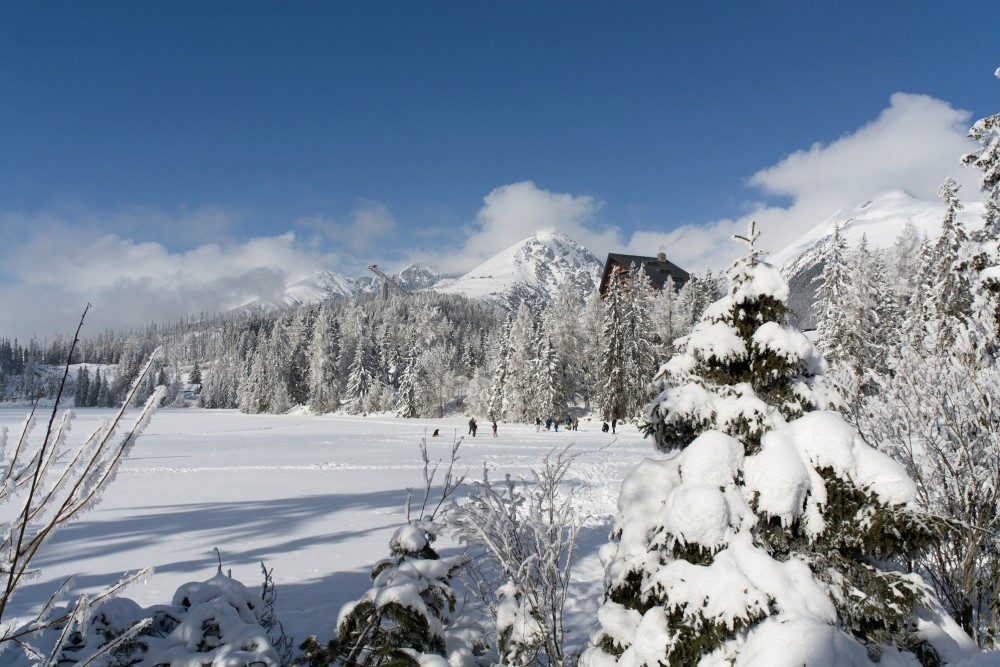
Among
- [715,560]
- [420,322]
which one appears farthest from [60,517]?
[420,322]

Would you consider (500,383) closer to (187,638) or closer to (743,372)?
(743,372)

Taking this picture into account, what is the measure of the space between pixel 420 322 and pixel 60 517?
86.2m

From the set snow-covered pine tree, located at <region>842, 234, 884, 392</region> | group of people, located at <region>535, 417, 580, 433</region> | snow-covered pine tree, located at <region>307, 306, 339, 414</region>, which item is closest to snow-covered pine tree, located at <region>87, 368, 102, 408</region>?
snow-covered pine tree, located at <region>307, 306, 339, 414</region>

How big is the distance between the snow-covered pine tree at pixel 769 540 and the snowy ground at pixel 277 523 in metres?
3.36

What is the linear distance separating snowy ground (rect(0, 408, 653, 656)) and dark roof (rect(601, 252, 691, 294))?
5326 cm

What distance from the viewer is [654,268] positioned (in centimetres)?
7825

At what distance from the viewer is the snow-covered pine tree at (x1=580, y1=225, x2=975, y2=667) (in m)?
3.29

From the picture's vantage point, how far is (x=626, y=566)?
4.00 m

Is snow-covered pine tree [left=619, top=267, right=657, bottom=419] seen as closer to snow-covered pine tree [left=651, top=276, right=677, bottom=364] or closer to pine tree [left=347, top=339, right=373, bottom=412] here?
snow-covered pine tree [left=651, top=276, right=677, bottom=364]

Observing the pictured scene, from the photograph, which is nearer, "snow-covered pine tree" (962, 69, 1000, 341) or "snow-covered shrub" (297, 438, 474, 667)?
"snow-covered shrub" (297, 438, 474, 667)

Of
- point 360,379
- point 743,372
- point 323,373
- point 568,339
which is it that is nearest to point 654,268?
point 568,339

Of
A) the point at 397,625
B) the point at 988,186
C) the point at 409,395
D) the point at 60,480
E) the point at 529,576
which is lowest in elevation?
Result: the point at 397,625

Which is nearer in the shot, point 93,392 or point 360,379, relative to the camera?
point 360,379

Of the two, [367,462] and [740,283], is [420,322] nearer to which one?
[367,462]
